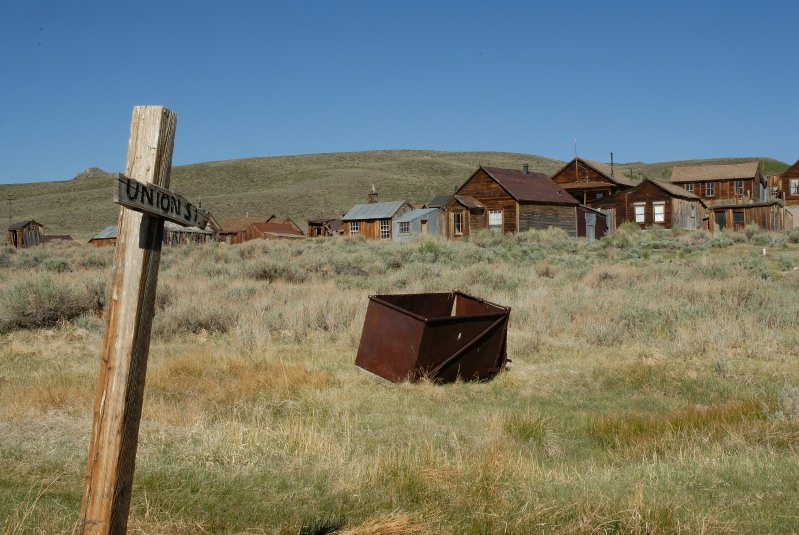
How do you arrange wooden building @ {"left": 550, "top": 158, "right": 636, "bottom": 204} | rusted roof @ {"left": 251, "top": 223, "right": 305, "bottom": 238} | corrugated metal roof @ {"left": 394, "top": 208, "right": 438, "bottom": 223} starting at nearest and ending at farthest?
corrugated metal roof @ {"left": 394, "top": 208, "right": 438, "bottom": 223} < wooden building @ {"left": 550, "top": 158, "right": 636, "bottom": 204} < rusted roof @ {"left": 251, "top": 223, "right": 305, "bottom": 238}

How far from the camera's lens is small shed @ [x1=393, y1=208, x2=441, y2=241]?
44219 millimetres

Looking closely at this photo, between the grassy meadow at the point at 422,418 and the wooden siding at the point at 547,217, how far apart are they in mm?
24007

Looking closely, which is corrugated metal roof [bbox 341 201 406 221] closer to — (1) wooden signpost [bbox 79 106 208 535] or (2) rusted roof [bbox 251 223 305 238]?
(2) rusted roof [bbox 251 223 305 238]

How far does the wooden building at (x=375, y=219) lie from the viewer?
4741cm

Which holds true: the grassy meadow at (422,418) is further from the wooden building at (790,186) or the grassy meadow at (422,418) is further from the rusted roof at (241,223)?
the wooden building at (790,186)

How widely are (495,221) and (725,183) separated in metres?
25.1

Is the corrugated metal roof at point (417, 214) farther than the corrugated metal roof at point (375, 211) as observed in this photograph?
No

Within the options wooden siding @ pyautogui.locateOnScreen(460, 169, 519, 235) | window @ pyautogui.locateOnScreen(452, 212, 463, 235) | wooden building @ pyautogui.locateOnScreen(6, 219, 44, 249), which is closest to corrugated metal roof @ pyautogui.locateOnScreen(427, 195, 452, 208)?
window @ pyautogui.locateOnScreen(452, 212, 463, 235)

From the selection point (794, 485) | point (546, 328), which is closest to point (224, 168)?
point (546, 328)

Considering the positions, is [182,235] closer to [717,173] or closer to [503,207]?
[503,207]

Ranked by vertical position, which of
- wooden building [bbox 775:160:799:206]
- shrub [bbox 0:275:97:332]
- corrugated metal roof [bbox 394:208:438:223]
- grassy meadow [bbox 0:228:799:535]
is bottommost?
grassy meadow [bbox 0:228:799:535]

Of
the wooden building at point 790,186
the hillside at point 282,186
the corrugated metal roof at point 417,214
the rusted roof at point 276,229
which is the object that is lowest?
the corrugated metal roof at point 417,214

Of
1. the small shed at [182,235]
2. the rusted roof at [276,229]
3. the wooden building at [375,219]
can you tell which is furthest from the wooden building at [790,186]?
the small shed at [182,235]

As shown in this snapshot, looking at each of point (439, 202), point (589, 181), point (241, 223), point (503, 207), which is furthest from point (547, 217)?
point (241, 223)
